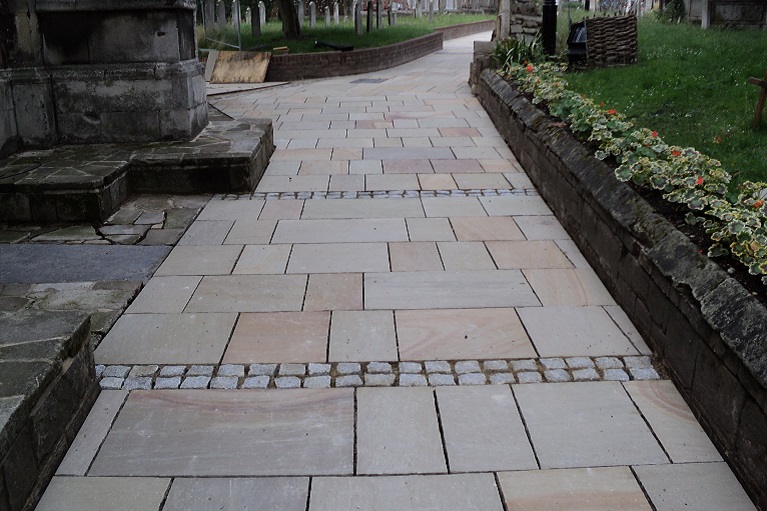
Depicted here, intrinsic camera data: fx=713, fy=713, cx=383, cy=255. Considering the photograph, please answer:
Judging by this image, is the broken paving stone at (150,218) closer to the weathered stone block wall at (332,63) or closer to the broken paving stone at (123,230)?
the broken paving stone at (123,230)

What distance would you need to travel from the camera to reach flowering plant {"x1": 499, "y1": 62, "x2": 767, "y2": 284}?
3096 millimetres

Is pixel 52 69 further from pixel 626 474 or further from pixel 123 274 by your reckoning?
pixel 626 474

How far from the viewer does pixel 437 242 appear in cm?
507

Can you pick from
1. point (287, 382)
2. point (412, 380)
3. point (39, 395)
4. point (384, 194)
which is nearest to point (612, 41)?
point (384, 194)

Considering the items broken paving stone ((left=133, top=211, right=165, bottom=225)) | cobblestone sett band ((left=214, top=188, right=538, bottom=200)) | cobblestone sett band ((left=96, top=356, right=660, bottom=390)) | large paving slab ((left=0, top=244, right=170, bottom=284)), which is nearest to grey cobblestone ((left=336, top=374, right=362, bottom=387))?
cobblestone sett band ((left=96, top=356, right=660, bottom=390))

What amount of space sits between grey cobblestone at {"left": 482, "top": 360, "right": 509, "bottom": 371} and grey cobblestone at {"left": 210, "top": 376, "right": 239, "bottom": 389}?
45.7 inches

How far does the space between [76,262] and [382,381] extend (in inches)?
97.9

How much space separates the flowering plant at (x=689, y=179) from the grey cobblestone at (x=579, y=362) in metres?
0.74

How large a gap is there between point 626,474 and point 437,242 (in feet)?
8.73

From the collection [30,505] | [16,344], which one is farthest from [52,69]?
[30,505]

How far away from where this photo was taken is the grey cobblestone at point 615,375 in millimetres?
3275

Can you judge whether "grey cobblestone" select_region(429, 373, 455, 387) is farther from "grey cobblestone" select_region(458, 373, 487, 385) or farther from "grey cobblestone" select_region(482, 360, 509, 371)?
"grey cobblestone" select_region(482, 360, 509, 371)

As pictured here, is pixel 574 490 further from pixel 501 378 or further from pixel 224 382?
pixel 224 382

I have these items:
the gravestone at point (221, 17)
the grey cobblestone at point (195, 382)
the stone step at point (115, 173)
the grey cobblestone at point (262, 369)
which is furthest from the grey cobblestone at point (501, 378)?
the gravestone at point (221, 17)
